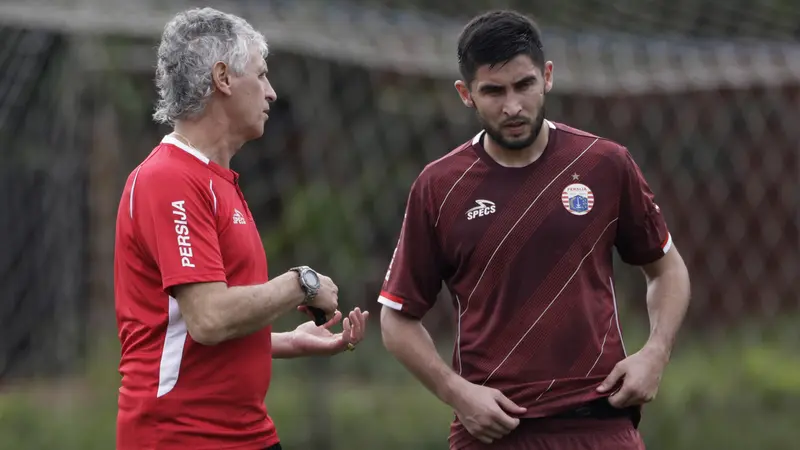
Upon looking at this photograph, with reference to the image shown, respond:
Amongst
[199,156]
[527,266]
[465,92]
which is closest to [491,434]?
[527,266]

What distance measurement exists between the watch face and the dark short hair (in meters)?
0.70

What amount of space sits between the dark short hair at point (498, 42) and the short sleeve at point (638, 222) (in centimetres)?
39

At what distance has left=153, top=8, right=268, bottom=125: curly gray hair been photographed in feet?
11.2

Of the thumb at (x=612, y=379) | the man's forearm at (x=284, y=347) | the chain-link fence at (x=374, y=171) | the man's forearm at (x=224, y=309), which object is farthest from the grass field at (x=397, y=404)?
the man's forearm at (x=224, y=309)

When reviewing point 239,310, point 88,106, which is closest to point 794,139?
point 88,106

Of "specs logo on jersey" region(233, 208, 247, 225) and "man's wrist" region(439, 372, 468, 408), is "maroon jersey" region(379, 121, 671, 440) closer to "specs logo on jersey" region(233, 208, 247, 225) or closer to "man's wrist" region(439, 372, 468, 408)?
"man's wrist" region(439, 372, 468, 408)

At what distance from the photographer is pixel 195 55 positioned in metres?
3.41

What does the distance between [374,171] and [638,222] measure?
205 cm

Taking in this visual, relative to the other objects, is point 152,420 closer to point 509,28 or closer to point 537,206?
point 537,206

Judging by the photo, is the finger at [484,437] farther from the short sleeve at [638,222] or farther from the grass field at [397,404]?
the grass field at [397,404]

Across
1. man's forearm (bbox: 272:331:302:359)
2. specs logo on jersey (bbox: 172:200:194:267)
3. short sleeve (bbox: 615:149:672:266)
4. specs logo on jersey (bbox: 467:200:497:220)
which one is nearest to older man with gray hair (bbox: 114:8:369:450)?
specs logo on jersey (bbox: 172:200:194:267)

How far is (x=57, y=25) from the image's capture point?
5.20m

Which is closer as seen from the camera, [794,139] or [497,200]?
[497,200]

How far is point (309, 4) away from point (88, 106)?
3.34 ft
